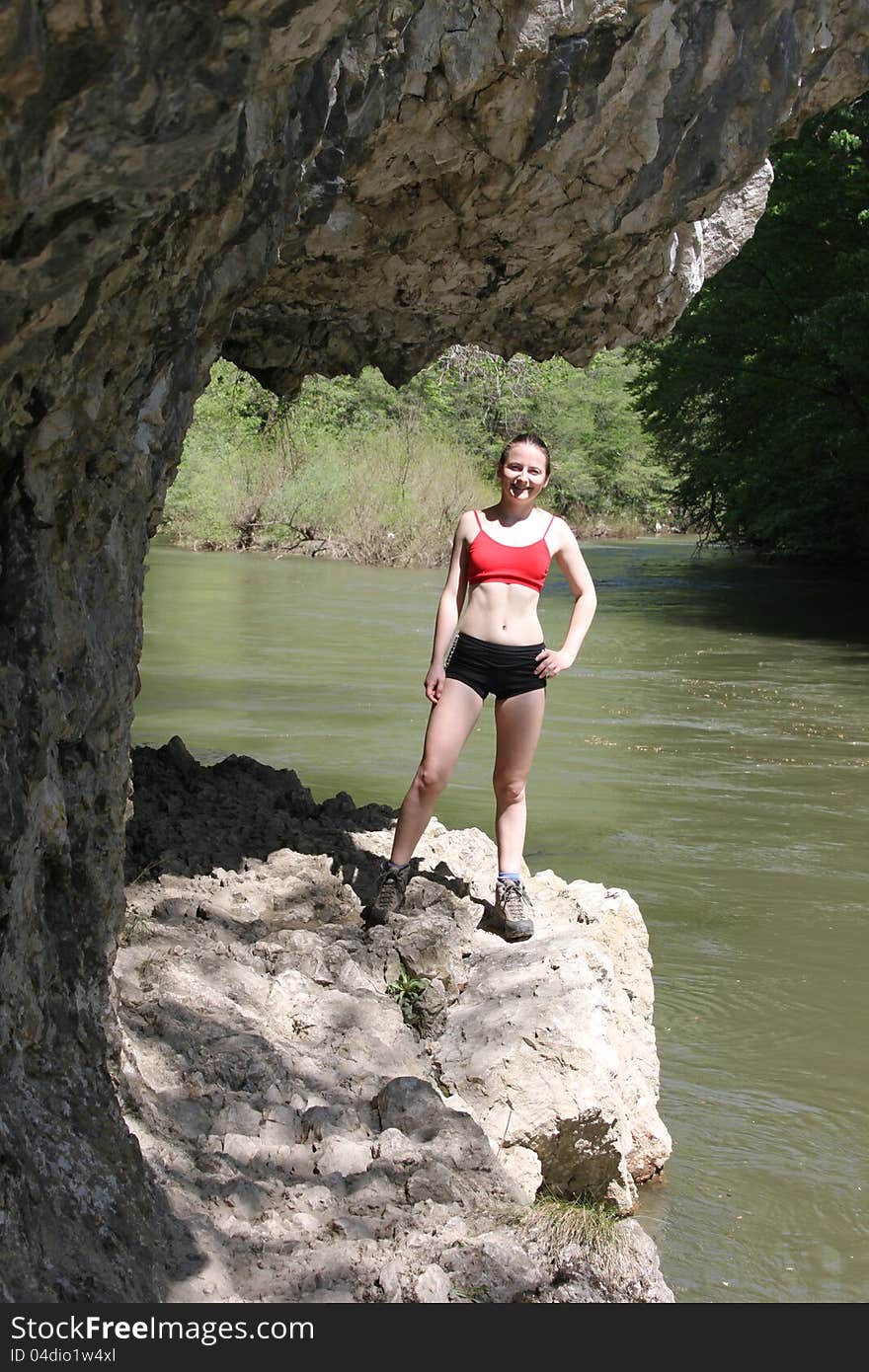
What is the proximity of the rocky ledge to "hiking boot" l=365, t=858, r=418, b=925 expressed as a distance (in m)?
0.05

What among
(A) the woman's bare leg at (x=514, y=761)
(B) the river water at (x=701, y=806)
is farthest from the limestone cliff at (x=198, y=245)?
(B) the river water at (x=701, y=806)

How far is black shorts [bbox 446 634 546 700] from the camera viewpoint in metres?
5.63

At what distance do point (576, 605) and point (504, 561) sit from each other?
1.08 feet

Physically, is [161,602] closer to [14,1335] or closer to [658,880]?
[658,880]

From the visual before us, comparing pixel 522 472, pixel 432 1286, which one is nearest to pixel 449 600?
pixel 522 472

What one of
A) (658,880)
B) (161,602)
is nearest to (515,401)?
(161,602)

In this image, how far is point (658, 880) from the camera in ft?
26.8

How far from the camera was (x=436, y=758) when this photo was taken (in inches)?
219

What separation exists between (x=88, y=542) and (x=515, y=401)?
47744 millimetres

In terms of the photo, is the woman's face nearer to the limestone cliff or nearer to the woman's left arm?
the woman's left arm

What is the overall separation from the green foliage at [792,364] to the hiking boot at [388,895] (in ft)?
59.1

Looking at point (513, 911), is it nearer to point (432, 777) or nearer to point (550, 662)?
point (432, 777)

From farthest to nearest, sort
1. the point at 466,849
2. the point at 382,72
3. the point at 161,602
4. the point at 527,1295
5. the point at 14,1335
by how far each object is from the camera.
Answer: the point at 161,602, the point at 466,849, the point at 382,72, the point at 527,1295, the point at 14,1335

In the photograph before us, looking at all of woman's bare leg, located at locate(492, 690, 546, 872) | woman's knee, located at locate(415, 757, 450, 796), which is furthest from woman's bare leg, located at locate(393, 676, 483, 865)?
woman's bare leg, located at locate(492, 690, 546, 872)
